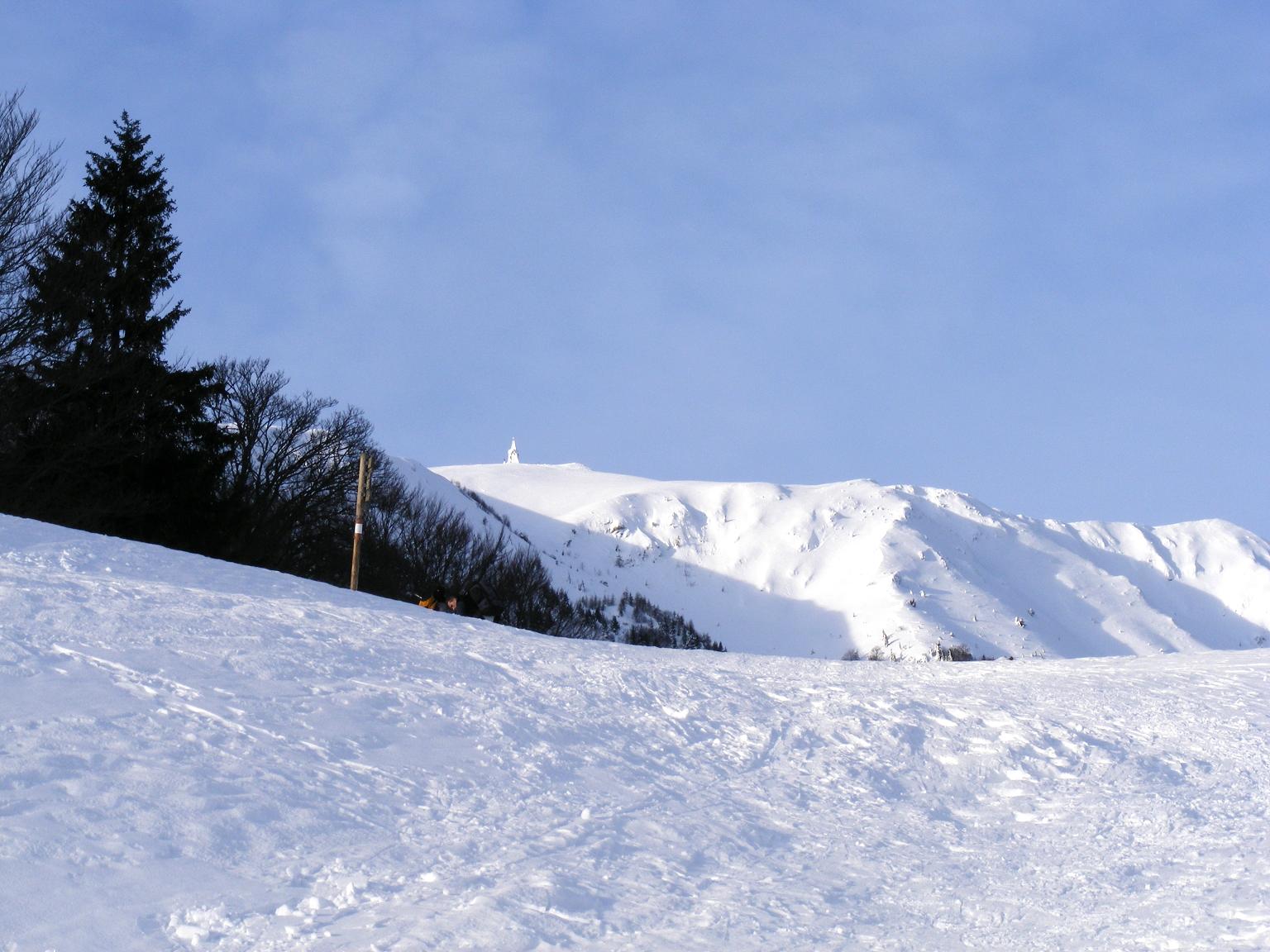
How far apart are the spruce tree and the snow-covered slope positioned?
176ft

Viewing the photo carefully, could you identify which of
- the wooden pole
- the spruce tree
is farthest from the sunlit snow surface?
the spruce tree

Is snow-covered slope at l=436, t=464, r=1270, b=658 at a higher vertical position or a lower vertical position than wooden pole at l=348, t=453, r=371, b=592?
higher

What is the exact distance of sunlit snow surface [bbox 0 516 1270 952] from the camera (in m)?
5.75

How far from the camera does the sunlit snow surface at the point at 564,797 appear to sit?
5.75 metres

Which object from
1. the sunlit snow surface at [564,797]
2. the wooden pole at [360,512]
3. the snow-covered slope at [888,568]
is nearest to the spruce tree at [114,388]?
the wooden pole at [360,512]

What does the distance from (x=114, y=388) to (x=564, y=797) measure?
24.4 metres

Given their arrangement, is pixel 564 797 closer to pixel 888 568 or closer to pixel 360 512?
pixel 360 512

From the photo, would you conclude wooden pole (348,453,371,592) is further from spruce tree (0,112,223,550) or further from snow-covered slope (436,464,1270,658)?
snow-covered slope (436,464,1270,658)

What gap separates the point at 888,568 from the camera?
102812mm

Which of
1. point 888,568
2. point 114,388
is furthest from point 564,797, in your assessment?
point 888,568

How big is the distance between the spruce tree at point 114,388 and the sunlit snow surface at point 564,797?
1502 centimetres

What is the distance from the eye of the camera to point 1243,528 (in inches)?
5738

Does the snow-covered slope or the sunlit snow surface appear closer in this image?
the sunlit snow surface

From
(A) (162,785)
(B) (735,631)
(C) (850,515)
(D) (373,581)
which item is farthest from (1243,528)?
(A) (162,785)
